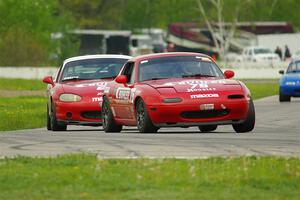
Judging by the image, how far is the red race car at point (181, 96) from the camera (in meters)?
20.6

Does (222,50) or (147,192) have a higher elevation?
(147,192)

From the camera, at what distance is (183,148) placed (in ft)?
54.1

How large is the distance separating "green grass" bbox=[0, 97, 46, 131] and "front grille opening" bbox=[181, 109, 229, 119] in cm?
541

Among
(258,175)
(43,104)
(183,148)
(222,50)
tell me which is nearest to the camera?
(258,175)

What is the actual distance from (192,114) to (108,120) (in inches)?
96.2

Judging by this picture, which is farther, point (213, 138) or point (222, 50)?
point (222, 50)

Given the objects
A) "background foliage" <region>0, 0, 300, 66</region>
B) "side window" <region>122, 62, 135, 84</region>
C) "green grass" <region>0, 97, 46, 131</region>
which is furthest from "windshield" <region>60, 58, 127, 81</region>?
"background foliage" <region>0, 0, 300, 66</region>

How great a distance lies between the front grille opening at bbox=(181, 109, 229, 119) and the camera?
2066 cm

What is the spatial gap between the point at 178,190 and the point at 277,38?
3142 inches

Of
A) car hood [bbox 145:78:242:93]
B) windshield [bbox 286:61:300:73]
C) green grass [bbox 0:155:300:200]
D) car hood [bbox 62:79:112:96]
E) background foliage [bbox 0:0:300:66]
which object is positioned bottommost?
background foliage [bbox 0:0:300:66]

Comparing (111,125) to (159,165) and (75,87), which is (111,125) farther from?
(159,165)

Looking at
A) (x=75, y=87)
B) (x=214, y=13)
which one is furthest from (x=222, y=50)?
(x=75, y=87)

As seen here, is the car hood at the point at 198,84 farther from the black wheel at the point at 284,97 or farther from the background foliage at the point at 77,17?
the background foliage at the point at 77,17

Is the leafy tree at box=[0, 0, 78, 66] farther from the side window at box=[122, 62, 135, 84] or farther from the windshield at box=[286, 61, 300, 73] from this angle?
the side window at box=[122, 62, 135, 84]
